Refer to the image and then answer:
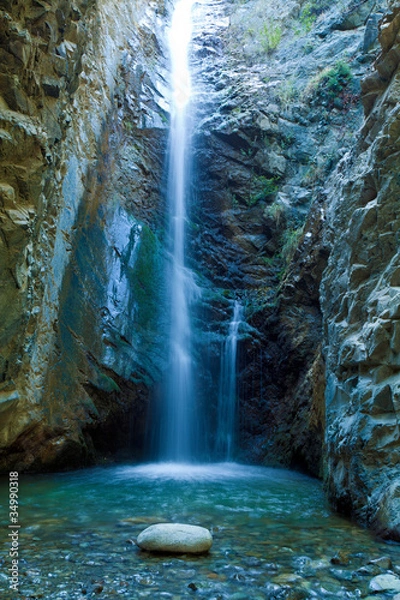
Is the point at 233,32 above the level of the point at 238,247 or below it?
above

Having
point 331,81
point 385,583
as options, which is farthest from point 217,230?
point 385,583

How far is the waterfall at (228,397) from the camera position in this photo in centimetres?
1105

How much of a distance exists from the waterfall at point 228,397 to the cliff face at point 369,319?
16.0ft

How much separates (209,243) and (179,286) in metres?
2.44

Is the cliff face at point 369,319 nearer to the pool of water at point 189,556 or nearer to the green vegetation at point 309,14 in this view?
the pool of water at point 189,556

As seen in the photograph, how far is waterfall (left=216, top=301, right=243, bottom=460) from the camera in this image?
11.0m

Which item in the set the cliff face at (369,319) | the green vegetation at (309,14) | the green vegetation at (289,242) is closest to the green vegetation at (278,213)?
the green vegetation at (289,242)

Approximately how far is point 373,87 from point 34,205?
508 cm

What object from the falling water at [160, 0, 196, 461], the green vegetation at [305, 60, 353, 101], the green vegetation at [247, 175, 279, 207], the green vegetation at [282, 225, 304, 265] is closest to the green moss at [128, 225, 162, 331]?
the falling water at [160, 0, 196, 461]

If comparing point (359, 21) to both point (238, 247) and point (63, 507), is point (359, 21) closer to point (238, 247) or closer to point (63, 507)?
point (238, 247)

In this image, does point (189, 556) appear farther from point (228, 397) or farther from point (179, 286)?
point (179, 286)

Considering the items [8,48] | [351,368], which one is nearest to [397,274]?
[351,368]

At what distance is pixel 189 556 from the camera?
3285 mm

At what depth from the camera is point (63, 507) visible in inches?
195
